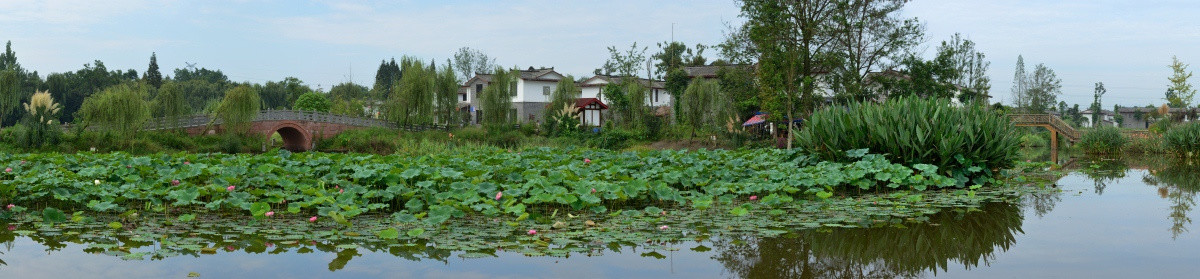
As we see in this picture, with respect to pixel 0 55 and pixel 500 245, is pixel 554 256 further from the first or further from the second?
pixel 0 55

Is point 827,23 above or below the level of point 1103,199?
above

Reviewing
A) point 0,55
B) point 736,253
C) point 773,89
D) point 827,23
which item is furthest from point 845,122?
point 0,55

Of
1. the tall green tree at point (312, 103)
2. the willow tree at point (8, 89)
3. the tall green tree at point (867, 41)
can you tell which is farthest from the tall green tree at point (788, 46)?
the tall green tree at point (312, 103)

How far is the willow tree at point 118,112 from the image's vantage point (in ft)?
95.0

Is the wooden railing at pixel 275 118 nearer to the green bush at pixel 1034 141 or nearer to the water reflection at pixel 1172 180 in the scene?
the green bush at pixel 1034 141

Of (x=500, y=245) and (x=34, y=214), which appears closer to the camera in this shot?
(x=500, y=245)

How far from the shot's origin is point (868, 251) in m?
6.32

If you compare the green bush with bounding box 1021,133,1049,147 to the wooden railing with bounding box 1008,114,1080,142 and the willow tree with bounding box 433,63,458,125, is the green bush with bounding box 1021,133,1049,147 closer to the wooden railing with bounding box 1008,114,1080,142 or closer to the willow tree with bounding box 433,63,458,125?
the wooden railing with bounding box 1008,114,1080,142

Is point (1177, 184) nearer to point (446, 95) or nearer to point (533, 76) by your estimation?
point (446, 95)

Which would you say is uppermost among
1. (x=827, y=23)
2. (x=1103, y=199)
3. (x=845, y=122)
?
(x=827, y=23)

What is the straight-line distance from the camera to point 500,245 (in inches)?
238

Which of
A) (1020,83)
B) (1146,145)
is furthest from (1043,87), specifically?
(1146,145)

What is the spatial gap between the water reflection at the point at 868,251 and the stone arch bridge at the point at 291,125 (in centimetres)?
3145

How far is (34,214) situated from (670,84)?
37803mm
